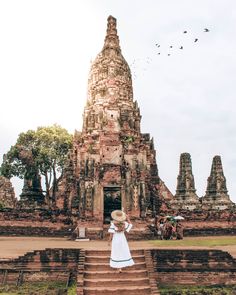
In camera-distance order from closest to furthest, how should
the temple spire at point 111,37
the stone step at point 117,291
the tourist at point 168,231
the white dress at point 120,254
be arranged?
the stone step at point 117,291, the white dress at point 120,254, the tourist at point 168,231, the temple spire at point 111,37

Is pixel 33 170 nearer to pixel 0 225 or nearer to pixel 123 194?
pixel 0 225

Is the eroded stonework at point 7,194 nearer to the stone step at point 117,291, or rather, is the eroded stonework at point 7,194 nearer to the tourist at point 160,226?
the tourist at point 160,226

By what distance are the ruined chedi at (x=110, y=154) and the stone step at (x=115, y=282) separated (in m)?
12.9

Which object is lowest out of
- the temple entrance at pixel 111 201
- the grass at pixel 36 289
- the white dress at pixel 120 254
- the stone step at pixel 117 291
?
the grass at pixel 36 289

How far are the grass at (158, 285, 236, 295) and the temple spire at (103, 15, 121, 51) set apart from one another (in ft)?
88.9

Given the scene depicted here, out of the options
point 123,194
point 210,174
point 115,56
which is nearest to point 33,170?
point 123,194

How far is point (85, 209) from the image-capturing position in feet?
72.5

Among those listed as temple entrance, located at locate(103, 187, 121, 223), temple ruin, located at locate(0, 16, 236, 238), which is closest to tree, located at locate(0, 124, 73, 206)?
temple ruin, located at locate(0, 16, 236, 238)

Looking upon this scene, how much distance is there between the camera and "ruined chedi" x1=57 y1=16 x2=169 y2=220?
22578 mm

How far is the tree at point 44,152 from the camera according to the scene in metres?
35.0

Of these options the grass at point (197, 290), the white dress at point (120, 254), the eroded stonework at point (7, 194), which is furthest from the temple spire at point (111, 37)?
the grass at point (197, 290)

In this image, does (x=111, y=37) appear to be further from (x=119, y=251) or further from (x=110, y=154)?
(x=119, y=251)

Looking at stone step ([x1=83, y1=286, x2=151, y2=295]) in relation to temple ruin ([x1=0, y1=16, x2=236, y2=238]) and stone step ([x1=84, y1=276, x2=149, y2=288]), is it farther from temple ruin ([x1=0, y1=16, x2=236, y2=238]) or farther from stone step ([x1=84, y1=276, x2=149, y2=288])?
temple ruin ([x1=0, y1=16, x2=236, y2=238])

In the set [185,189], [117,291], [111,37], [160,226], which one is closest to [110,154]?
[160,226]
